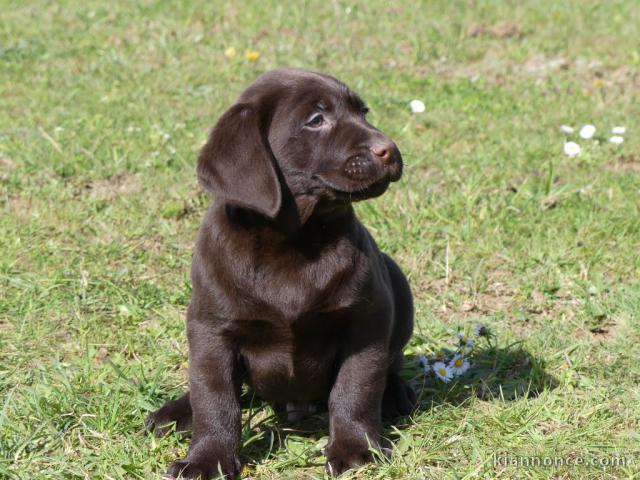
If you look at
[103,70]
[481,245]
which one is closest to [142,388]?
[481,245]

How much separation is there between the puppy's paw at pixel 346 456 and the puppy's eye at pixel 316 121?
108 cm

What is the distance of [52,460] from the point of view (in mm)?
3234

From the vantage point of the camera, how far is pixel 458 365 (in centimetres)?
388

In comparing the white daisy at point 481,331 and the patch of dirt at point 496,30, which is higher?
the white daisy at point 481,331

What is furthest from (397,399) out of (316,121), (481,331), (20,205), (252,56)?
(252,56)

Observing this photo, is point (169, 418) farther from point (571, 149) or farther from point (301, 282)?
point (571, 149)

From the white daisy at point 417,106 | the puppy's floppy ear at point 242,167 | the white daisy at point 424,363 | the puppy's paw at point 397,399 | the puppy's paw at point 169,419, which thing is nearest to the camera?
the puppy's floppy ear at point 242,167

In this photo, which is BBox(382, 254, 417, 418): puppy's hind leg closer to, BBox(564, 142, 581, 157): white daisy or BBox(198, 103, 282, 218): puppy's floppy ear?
BBox(198, 103, 282, 218): puppy's floppy ear

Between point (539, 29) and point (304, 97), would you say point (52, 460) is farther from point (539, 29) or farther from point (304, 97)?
point (539, 29)

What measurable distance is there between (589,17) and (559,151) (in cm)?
330

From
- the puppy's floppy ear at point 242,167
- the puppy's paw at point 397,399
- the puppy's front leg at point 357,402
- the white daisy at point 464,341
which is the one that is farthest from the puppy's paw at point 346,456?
the white daisy at point 464,341

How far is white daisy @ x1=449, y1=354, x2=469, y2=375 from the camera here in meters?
3.86

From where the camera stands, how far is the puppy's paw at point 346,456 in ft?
10.4

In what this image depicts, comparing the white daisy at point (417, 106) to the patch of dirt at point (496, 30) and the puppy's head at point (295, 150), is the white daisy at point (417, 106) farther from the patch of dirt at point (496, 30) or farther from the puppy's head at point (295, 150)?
the puppy's head at point (295, 150)
